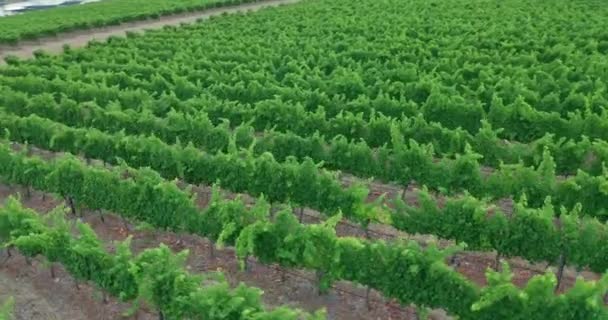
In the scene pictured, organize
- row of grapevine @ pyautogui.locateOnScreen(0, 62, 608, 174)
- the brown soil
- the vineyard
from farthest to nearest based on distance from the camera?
row of grapevine @ pyautogui.locateOnScreen(0, 62, 608, 174)
the brown soil
the vineyard

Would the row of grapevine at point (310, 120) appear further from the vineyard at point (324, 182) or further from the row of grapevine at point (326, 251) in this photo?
the row of grapevine at point (326, 251)

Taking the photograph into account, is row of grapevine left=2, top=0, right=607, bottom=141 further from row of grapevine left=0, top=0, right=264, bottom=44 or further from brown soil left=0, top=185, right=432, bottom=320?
row of grapevine left=0, top=0, right=264, bottom=44

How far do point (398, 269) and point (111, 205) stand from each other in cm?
582

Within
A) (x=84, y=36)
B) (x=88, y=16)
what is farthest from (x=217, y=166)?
(x=88, y=16)

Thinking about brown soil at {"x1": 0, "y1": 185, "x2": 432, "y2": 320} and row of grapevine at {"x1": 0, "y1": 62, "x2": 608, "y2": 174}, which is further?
row of grapevine at {"x1": 0, "y1": 62, "x2": 608, "y2": 174}

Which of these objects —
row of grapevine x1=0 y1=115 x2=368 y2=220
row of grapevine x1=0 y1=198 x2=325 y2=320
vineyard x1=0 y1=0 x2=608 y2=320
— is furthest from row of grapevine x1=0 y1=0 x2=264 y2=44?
row of grapevine x1=0 y1=198 x2=325 y2=320

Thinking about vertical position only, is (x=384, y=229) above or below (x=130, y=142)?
below

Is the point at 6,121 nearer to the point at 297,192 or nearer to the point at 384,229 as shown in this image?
the point at 297,192

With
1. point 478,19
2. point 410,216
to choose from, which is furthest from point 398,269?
point 478,19

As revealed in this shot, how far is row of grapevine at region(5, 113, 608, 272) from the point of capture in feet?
32.0

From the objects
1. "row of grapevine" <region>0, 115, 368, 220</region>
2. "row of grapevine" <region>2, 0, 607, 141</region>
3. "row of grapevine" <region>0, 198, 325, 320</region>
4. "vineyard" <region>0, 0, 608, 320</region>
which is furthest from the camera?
"row of grapevine" <region>2, 0, 607, 141</region>

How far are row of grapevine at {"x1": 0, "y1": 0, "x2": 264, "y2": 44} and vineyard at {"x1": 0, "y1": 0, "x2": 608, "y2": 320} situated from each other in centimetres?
1283

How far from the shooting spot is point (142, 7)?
47375mm

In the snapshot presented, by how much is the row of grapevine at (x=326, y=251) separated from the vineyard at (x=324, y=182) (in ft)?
0.10
